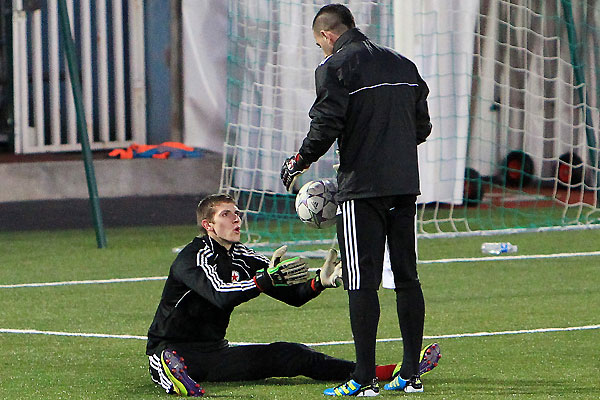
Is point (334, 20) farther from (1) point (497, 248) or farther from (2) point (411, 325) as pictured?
(1) point (497, 248)

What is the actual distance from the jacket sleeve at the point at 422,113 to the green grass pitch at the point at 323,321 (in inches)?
42.3

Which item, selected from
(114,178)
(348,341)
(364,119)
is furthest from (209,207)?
(114,178)

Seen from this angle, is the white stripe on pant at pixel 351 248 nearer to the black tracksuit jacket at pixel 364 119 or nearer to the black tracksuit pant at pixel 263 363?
the black tracksuit jacket at pixel 364 119

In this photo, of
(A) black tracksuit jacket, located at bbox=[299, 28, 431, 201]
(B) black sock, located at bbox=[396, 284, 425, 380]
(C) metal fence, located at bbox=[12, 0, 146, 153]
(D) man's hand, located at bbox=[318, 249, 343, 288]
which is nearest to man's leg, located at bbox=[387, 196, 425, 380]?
(B) black sock, located at bbox=[396, 284, 425, 380]

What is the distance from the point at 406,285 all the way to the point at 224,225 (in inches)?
32.5

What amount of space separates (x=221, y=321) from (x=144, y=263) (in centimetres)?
422

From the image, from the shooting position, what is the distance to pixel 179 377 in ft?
16.3

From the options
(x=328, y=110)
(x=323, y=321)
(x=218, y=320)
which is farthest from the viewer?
(x=323, y=321)

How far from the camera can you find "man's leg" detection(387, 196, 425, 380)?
499 cm

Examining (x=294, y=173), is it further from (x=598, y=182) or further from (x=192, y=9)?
(x=192, y=9)

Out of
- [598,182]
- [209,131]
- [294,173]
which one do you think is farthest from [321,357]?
[209,131]

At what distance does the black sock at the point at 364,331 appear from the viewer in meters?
4.86

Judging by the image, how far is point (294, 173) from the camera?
504 cm

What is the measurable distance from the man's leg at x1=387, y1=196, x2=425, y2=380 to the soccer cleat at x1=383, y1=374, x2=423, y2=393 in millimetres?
21
